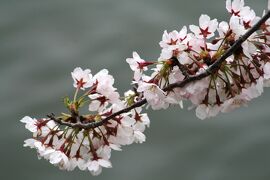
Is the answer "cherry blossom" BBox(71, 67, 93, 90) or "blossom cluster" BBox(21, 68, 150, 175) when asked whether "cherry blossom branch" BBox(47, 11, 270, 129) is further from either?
"cherry blossom" BBox(71, 67, 93, 90)

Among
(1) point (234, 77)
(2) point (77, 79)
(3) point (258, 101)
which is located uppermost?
(3) point (258, 101)

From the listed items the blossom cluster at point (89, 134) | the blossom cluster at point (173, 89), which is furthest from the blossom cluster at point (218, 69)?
the blossom cluster at point (89, 134)

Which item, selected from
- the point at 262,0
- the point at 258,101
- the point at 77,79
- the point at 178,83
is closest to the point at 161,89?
the point at 178,83

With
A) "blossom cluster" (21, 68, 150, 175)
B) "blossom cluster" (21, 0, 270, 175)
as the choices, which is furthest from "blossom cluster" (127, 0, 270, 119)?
"blossom cluster" (21, 68, 150, 175)

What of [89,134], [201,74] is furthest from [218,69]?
[89,134]

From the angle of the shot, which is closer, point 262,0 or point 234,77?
point 234,77

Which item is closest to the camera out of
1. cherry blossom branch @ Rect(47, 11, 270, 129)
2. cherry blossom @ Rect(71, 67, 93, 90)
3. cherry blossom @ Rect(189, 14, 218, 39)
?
cherry blossom branch @ Rect(47, 11, 270, 129)

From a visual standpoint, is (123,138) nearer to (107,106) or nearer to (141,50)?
(107,106)

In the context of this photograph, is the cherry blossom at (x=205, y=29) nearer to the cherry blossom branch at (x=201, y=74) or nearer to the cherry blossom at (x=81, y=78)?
the cherry blossom branch at (x=201, y=74)

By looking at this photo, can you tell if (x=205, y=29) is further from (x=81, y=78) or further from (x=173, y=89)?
(x=81, y=78)
